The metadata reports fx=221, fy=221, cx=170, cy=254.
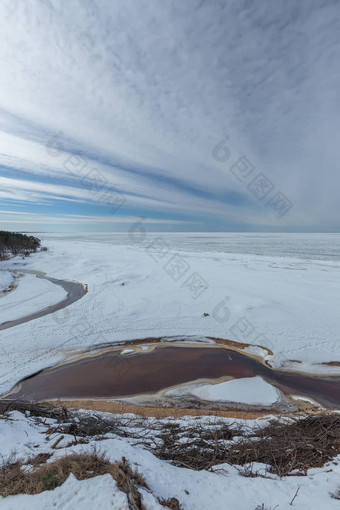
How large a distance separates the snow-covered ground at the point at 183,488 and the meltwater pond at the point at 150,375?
3.16 m

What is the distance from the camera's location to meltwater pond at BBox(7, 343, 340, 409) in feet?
17.9

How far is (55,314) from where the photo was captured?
9852 mm

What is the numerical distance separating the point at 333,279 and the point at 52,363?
15523mm

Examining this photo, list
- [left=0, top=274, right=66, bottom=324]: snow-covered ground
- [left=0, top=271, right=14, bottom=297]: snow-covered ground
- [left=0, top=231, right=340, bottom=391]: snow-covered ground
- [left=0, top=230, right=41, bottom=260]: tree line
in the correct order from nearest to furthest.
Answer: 1. [left=0, top=231, right=340, bottom=391]: snow-covered ground
2. [left=0, top=274, right=66, bottom=324]: snow-covered ground
3. [left=0, top=271, right=14, bottom=297]: snow-covered ground
4. [left=0, top=230, right=41, bottom=260]: tree line

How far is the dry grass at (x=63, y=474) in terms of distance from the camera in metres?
1.82

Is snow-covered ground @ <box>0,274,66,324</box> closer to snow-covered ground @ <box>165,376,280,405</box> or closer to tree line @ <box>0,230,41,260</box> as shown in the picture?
snow-covered ground @ <box>165,376,280,405</box>

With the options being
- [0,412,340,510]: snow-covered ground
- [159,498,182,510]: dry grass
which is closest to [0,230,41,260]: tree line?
[0,412,340,510]: snow-covered ground

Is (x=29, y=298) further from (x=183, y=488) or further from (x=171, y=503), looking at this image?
(x=171, y=503)

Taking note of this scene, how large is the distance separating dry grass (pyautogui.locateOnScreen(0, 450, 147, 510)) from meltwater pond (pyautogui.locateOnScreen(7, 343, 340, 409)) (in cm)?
354

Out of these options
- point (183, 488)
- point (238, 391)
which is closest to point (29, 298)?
point (238, 391)

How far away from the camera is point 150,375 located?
6.19 m

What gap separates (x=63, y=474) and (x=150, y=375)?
443 centimetres

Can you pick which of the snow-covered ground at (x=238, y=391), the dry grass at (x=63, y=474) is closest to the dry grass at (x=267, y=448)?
the dry grass at (x=63, y=474)

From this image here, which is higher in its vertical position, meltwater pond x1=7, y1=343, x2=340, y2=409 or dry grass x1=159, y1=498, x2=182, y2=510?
dry grass x1=159, y1=498, x2=182, y2=510
